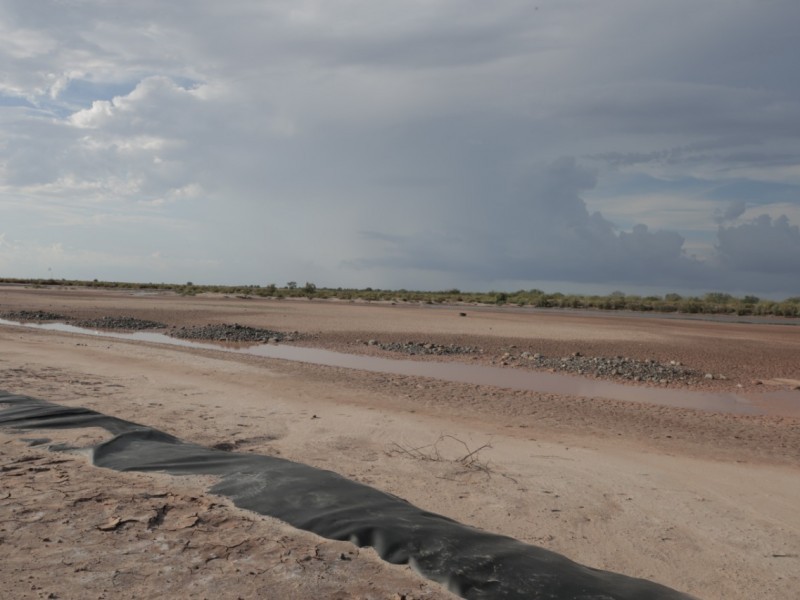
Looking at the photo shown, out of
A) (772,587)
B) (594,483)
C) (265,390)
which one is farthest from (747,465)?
(265,390)

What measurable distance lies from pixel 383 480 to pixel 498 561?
7.08 ft

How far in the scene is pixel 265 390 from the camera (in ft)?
36.9

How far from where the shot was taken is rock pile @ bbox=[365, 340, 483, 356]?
18.7m

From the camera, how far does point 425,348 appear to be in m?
19.4

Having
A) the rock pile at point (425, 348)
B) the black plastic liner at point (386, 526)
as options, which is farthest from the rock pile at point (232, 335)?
the black plastic liner at point (386, 526)

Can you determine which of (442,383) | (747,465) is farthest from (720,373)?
(747,465)

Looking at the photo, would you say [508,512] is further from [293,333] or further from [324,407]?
[293,333]

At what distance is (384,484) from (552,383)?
870cm

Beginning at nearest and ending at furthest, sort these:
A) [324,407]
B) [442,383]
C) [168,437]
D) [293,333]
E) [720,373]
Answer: [168,437] < [324,407] < [442,383] < [720,373] < [293,333]

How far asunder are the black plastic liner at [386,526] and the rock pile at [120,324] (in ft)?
65.4

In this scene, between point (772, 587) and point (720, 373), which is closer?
point (772, 587)

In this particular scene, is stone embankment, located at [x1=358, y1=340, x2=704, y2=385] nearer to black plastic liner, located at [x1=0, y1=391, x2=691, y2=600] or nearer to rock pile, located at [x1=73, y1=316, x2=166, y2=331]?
rock pile, located at [x1=73, y1=316, x2=166, y2=331]

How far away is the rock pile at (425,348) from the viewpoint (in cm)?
1873

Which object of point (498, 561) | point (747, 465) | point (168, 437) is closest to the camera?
point (498, 561)
